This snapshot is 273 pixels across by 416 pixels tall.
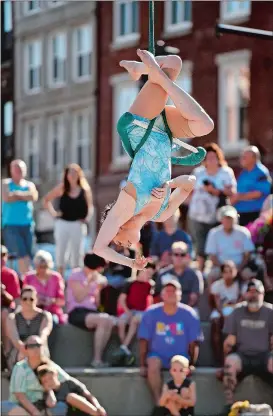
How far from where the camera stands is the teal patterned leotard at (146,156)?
19.6ft

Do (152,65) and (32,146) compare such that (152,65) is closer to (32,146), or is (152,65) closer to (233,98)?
(233,98)

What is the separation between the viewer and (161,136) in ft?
19.8

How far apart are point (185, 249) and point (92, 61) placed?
1513 centimetres

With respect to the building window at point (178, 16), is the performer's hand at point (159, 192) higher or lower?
lower

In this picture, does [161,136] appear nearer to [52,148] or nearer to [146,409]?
[146,409]

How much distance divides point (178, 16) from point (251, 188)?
39.3 feet

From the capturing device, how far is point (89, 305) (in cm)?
1146

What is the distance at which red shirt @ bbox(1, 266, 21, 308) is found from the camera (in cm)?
1147

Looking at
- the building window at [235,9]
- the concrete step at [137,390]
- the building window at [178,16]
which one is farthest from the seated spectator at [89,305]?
the building window at [178,16]

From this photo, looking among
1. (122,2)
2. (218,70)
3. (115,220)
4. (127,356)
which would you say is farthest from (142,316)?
(122,2)

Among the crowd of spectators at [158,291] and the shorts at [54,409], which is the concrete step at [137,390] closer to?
the crowd of spectators at [158,291]

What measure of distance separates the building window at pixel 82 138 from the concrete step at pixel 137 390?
601 inches

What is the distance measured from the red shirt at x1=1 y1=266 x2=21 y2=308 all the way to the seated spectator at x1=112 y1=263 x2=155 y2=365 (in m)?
0.96

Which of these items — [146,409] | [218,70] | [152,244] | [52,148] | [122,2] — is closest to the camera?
[146,409]
